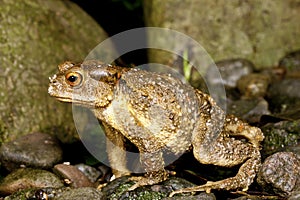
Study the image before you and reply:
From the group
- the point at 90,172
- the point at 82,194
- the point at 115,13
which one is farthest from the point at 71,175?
the point at 115,13

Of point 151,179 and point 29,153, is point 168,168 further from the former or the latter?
point 29,153

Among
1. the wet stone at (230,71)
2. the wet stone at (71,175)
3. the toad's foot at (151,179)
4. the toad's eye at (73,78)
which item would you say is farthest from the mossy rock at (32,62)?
the wet stone at (230,71)

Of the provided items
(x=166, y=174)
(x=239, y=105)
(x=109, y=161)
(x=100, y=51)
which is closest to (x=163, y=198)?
(x=166, y=174)

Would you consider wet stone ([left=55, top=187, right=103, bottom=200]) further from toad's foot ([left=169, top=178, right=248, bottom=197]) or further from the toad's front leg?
toad's foot ([left=169, top=178, right=248, bottom=197])

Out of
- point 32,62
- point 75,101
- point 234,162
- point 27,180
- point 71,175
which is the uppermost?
point 32,62

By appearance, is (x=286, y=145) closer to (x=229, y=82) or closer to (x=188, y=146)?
(x=188, y=146)

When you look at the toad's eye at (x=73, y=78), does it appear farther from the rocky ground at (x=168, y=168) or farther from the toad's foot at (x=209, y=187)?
the toad's foot at (x=209, y=187)
